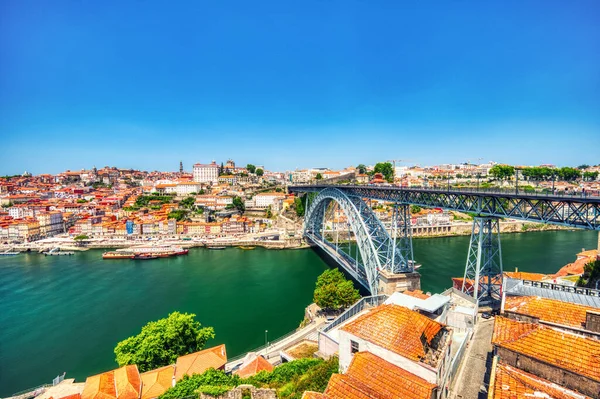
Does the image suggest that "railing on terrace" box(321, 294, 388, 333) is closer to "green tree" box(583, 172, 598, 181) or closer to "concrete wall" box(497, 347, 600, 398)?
"concrete wall" box(497, 347, 600, 398)

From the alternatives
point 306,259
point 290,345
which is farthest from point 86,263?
point 290,345

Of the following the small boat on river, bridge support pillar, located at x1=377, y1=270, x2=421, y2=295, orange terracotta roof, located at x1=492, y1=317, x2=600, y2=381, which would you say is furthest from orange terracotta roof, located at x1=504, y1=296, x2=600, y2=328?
the small boat on river

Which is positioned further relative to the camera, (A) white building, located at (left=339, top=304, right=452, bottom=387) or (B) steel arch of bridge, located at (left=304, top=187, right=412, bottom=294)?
(B) steel arch of bridge, located at (left=304, top=187, right=412, bottom=294)

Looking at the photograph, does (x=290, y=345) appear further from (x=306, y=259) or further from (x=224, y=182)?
(x=224, y=182)

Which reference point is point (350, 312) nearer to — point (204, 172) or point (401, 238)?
point (401, 238)

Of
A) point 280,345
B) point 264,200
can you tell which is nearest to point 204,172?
point 264,200
